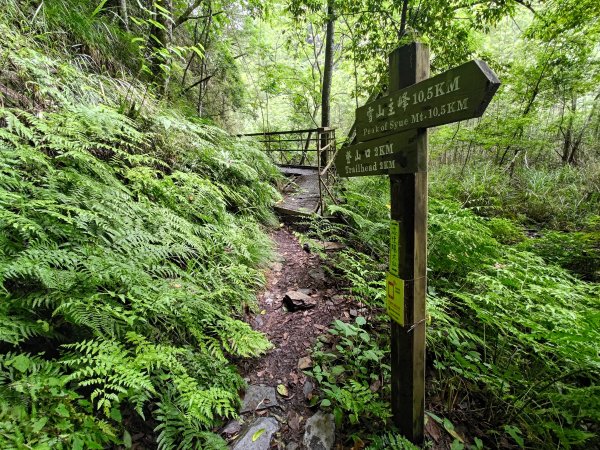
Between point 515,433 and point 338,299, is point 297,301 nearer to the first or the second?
point 338,299

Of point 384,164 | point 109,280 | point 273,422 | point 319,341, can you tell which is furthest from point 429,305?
point 109,280

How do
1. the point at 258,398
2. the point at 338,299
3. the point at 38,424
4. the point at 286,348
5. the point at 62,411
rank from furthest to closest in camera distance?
the point at 338,299 < the point at 286,348 < the point at 258,398 < the point at 62,411 < the point at 38,424

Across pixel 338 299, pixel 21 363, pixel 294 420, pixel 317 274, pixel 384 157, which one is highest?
pixel 384 157

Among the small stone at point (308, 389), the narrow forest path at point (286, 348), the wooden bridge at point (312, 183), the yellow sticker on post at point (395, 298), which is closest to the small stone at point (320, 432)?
the narrow forest path at point (286, 348)

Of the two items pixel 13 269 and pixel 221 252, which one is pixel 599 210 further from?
pixel 13 269

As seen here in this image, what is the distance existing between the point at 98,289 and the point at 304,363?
1.77 m

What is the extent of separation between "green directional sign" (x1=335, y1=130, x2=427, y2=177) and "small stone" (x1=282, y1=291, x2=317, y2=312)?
1738 mm

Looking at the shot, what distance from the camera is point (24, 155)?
2064mm

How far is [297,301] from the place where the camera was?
3227 millimetres

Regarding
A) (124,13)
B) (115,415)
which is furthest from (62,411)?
(124,13)

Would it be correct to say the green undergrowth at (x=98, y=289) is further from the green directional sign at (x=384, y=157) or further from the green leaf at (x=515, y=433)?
the green leaf at (x=515, y=433)

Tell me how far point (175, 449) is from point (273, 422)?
0.67 m

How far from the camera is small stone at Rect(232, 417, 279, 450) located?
5.98 feet

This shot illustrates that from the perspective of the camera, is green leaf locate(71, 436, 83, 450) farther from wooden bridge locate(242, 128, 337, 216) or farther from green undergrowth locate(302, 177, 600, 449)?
wooden bridge locate(242, 128, 337, 216)
